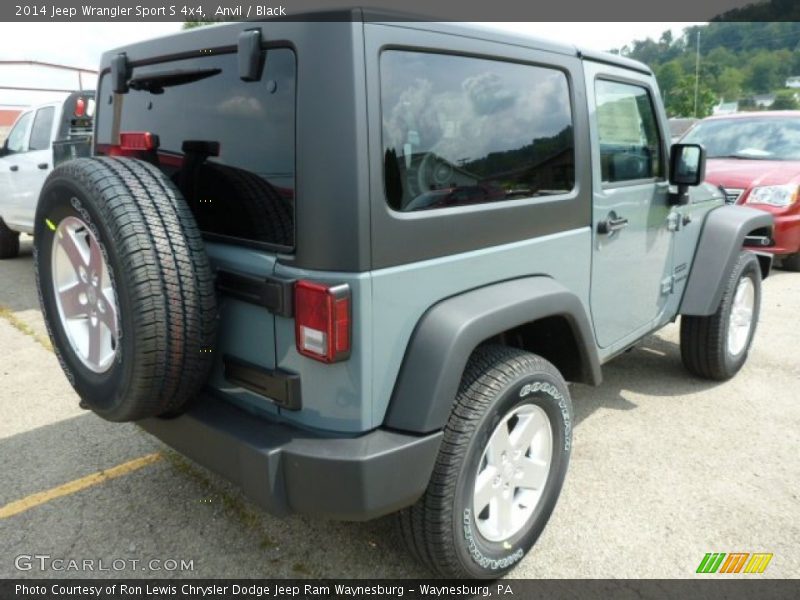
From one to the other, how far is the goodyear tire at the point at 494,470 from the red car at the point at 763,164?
187 inches

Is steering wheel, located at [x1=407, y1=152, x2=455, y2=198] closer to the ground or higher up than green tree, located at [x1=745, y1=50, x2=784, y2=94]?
closer to the ground

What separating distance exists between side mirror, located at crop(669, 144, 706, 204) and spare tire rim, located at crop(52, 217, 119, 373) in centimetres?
271

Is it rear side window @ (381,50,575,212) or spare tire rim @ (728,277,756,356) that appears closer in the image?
rear side window @ (381,50,575,212)

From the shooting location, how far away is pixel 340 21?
5.79ft

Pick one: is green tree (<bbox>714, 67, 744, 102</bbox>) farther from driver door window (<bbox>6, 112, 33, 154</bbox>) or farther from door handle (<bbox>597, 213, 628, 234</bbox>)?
door handle (<bbox>597, 213, 628, 234</bbox>)

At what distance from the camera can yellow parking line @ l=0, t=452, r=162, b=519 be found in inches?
110

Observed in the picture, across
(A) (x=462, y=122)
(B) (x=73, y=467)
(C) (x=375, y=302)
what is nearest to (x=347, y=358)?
(C) (x=375, y=302)

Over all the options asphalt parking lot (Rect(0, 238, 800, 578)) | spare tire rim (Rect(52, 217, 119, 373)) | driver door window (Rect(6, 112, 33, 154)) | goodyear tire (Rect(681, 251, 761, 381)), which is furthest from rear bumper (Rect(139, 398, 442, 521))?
driver door window (Rect(6, 112, 33, 154))

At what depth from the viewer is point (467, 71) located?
Result: 84.9 inches

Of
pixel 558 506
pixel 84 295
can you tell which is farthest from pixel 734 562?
pixel 84 295

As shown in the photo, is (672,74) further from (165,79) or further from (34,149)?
(165,79)

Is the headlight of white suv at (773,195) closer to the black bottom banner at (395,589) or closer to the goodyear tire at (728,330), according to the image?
the goodyear tire at (728,330)

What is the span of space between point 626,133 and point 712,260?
1.13 m

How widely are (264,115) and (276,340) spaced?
0.68 meters
